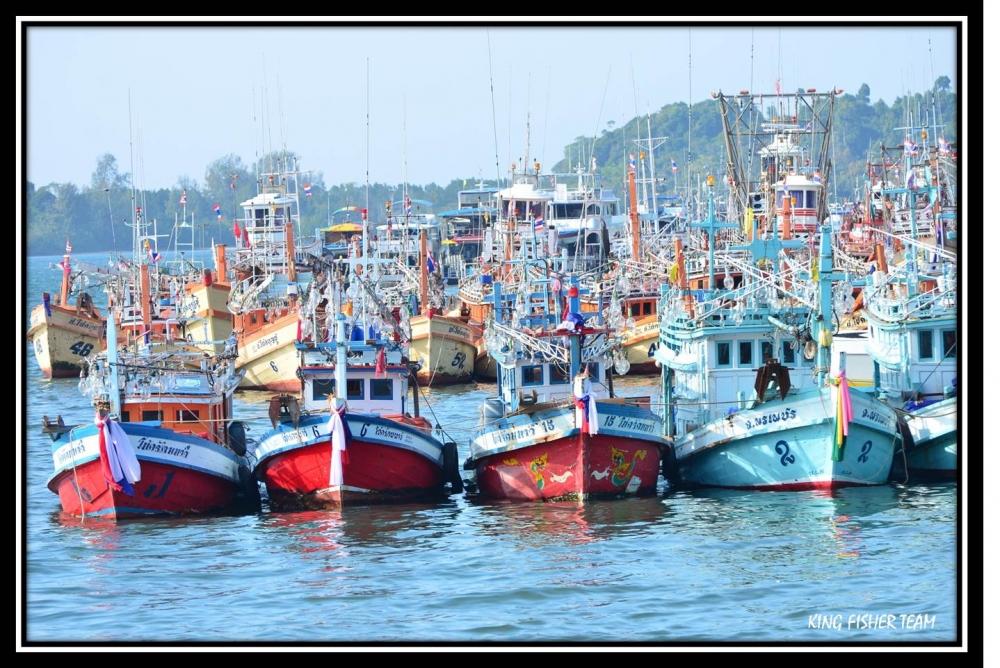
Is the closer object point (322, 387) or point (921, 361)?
point (322, 387)

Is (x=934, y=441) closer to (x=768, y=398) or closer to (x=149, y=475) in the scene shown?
(x=768, y=398)

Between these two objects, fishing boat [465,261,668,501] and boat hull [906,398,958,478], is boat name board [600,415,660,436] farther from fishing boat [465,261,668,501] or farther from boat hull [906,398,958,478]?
boat hull [906,398,958,478]

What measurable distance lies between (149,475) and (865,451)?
14490 millimetres

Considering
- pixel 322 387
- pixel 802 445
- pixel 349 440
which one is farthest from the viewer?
pixel 322 387

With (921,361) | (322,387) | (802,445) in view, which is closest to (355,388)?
(322,387)

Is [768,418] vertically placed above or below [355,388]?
below

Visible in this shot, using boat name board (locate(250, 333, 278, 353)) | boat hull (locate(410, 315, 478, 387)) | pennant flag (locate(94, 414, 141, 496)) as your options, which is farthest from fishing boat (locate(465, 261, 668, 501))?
boat name board (locate(250, 333, 278, 353))

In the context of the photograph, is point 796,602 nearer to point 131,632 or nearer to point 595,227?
point 131,632

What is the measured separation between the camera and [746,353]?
37438 mm

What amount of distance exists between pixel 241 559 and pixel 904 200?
158 feet

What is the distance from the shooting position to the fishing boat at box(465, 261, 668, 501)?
34.3 metres
